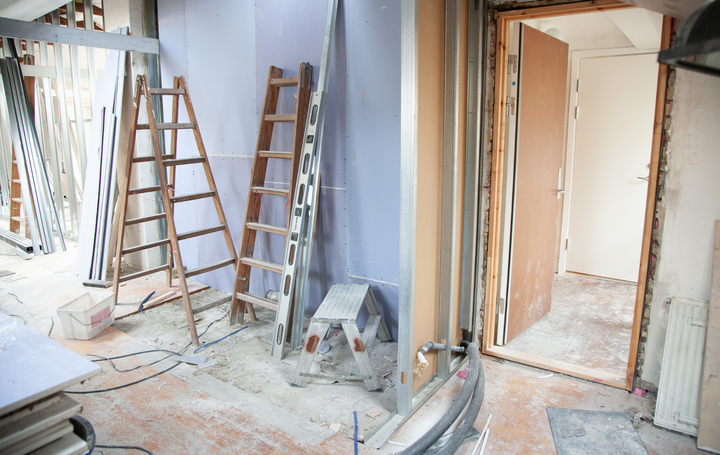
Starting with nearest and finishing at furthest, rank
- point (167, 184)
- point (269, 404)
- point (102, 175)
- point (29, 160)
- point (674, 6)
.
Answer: point (674, 6)
point (269, 404)
point (167, 184)
point (102, 175)
point (29, 160)

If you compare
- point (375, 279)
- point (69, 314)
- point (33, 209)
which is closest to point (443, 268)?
point (375, 279)

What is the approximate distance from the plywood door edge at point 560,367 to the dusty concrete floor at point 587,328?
10cm

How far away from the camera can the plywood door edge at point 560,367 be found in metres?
2.60

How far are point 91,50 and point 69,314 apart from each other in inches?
119

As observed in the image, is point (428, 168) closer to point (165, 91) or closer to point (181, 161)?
point (181, 161)

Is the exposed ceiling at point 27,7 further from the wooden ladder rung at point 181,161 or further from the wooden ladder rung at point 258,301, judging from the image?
the wooden ladder rung at point 258,301

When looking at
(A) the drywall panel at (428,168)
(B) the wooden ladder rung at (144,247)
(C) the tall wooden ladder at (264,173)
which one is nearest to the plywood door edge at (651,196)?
(A) the drywall panel at (428,168)

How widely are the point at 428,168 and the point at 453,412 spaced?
1209mm

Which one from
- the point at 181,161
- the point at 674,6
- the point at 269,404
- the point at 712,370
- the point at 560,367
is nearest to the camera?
the point at 674,6

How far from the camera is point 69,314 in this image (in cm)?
311

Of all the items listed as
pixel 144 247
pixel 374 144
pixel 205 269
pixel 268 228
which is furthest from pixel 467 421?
pixel 144 247

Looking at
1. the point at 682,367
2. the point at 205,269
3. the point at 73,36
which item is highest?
the point at 73,36

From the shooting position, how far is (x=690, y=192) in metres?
2.20

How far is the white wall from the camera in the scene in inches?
83.7
